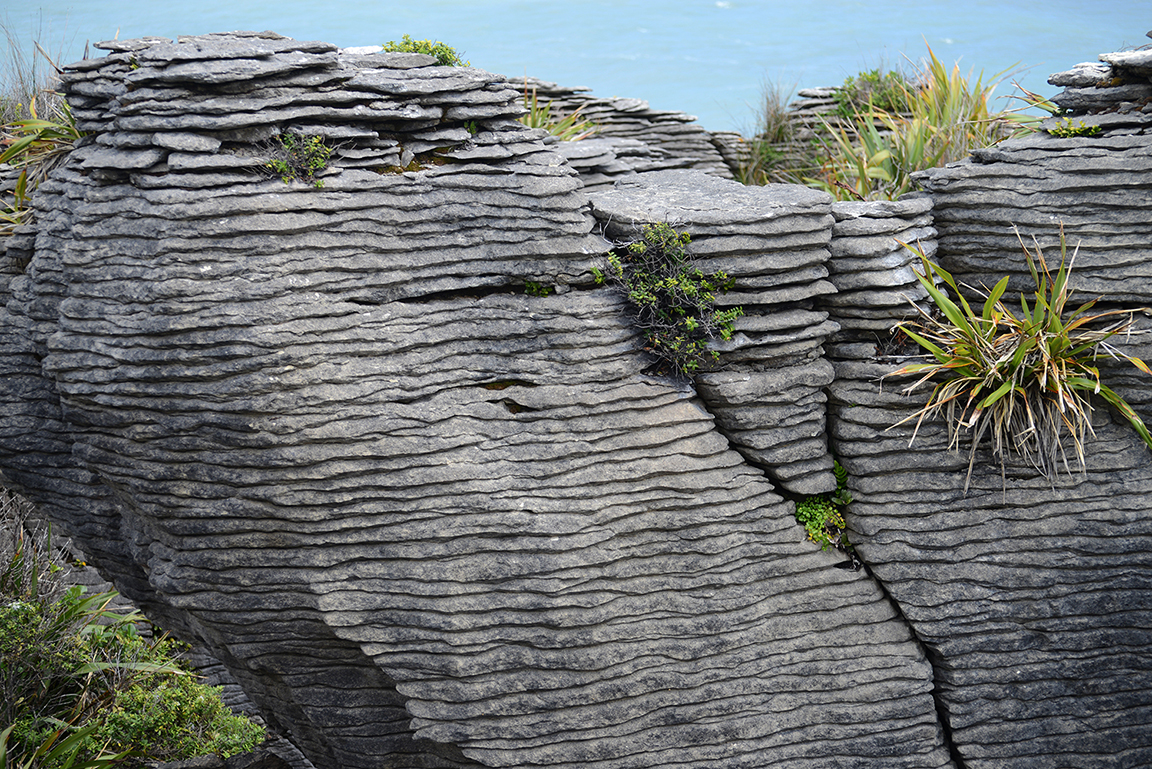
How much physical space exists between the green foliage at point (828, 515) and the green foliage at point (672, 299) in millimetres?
1527

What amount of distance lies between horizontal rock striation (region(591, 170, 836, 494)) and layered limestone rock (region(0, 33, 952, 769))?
0.04 metres

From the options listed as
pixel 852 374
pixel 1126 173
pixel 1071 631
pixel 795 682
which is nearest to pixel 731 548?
pixel 795 682

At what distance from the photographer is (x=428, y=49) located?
7.26 meters

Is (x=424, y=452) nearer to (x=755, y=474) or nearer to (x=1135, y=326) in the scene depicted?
(x=755, y=474)

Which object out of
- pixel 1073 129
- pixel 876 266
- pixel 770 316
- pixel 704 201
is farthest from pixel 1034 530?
pixel 704 201

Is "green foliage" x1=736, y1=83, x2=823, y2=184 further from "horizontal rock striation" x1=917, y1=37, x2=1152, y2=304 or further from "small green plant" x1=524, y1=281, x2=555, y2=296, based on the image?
"small green plant" x1=524, y1=281, x2=555, y2=296

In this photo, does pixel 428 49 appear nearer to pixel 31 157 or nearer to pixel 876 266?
pixel 31 157

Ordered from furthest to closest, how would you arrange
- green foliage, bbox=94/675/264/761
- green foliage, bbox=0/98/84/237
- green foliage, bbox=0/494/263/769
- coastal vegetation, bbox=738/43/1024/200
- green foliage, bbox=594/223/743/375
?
coastal vegetation, bbox=738/43/1024/200 → green foliage, bbox=0/98/84/237 → green foliage, bbox=94/675/264/761 → green foliage, bbox=0/494/263/769 → green foliage, bbox=594/223/743/375

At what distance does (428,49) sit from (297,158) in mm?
1940

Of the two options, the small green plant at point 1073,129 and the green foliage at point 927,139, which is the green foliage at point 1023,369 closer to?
the small green plant at point 1073,129

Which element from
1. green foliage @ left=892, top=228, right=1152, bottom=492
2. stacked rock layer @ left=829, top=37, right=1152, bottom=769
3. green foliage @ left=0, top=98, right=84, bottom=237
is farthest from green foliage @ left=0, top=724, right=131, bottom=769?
green foliage @ left=892, top=228, right=1152, bottom=492

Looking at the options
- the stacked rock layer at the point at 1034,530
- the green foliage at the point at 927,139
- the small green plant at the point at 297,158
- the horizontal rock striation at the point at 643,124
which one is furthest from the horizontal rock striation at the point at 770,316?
the horizontal rock striation at the point at 643,124

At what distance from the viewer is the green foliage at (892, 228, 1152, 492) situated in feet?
20.5

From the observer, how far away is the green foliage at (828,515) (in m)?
6.75
